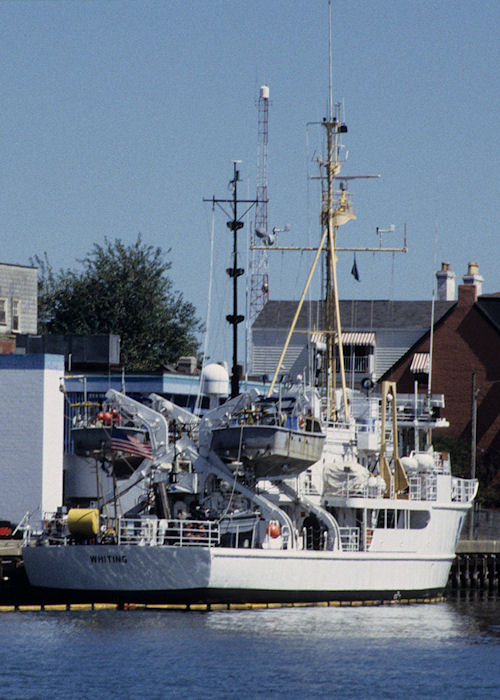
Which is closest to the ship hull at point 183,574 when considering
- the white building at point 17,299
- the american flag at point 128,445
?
the american flag at point 128,445

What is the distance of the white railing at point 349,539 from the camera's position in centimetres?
5478

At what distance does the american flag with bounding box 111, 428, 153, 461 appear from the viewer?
52.2 metres

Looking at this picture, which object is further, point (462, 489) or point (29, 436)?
point (29, 436)

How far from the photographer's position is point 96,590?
1984 inches

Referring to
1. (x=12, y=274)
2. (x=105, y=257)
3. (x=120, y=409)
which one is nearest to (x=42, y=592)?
(x=120, y=409)

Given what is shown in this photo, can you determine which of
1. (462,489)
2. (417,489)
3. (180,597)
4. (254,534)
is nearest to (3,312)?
(462,489)

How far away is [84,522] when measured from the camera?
5059 centimetres

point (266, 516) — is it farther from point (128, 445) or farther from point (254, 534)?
point (128, 445)

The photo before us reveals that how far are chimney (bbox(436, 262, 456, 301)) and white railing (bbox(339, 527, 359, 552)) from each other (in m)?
38.6

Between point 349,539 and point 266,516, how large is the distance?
4.61 metres

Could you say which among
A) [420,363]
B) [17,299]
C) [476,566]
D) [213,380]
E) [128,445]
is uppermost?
[17,299]

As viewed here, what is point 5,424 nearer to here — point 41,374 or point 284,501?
Answer: point 41,374

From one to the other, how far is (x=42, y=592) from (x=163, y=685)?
1298cm

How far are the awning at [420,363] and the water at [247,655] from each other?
36.9 meters
